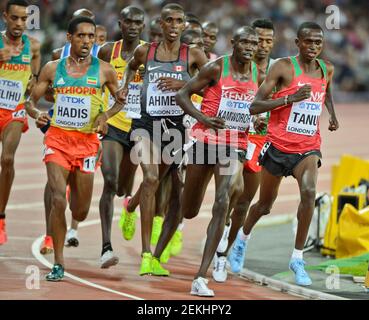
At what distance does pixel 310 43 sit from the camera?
Answer: 12750 millimetres

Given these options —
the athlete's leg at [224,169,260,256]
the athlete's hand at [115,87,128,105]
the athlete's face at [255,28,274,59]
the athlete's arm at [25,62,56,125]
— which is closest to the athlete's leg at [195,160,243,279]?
the athlete's hand at [115,87,128,105]

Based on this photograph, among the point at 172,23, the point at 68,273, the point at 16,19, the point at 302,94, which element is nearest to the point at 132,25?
the point at 172,23

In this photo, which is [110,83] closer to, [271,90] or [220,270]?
[271,90]

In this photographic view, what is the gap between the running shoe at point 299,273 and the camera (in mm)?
12828

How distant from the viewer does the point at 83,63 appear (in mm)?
12852

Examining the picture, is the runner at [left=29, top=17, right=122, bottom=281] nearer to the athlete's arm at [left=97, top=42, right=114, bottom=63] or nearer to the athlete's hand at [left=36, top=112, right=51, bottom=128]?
the athlete's hand at [left=36, top=112, right=51, bottom=128]

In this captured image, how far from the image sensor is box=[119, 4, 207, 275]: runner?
1312 centimetres

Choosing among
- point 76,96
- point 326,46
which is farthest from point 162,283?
point 326,46

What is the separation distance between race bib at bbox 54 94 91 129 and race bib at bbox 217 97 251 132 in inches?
56.4

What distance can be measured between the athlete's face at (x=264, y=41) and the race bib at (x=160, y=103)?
1524 millimetres

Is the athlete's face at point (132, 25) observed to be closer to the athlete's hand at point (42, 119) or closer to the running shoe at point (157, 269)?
the athlete's hand at point (42, 119)

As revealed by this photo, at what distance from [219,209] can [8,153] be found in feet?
10.8

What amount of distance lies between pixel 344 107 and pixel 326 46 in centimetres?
214

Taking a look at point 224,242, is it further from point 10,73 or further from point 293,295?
point 10,73
